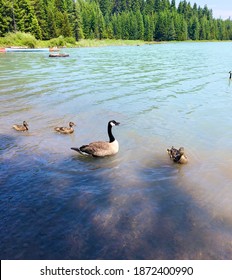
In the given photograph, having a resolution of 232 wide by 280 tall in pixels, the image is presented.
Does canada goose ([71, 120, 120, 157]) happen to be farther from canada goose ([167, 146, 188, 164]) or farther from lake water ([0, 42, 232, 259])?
canada goose ([167, 146, 188, 164])

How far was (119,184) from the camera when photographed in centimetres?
994

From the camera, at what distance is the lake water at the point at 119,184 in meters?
7.03

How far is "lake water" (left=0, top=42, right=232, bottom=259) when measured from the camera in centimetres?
703

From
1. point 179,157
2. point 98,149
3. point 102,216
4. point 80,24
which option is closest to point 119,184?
point 102,216

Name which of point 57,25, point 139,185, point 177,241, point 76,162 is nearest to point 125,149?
point 76,162

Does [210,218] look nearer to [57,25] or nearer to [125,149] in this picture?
[125,149]

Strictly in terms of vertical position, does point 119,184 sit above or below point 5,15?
below

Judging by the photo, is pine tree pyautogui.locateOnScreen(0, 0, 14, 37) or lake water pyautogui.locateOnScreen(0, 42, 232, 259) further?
pine tree pyautogui.locateOnScreen(0, 0, 14, 37)

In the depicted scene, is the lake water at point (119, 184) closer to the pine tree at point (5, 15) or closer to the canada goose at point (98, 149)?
the canada goose at point (98, 149)

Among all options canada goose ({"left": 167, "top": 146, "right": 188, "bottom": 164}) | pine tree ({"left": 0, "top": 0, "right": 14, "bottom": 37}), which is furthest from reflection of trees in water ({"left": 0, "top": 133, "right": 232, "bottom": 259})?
pine tree ({"left": 0, "top": 0, "right": 14, "bottom": 37})

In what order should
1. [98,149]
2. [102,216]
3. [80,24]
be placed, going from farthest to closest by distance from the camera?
[80,24], [98,149], [102,216]

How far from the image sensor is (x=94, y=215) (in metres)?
8.13

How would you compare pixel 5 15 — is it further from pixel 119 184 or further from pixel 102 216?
pixel 102 216
